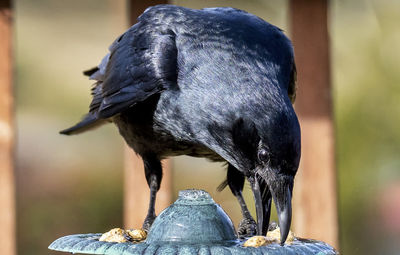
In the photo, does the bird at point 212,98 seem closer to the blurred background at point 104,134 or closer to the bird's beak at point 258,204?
the bird's beak at point 258,204

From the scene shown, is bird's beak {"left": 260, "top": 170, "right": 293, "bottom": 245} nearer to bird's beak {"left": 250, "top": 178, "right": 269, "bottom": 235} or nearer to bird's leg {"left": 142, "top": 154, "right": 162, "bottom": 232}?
bird's beak {"left": 250, "top": 178, "right": 269, "bottom": 235}

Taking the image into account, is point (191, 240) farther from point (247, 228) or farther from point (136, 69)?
point (136, 69)

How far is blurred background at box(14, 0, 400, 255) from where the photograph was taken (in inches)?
255

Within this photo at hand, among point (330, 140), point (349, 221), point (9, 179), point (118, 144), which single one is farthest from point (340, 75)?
point (9, 179)

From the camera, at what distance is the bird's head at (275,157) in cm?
265

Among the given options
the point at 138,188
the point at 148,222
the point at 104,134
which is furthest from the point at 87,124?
the point at 104,134

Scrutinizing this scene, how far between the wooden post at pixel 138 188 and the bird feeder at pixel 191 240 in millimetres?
1359

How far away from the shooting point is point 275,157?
2684mm

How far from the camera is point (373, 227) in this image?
648cm

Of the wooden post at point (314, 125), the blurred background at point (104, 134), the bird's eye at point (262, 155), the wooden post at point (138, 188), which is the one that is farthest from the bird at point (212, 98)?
the blurred background at point (104, 134)

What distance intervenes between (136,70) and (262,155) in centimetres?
98

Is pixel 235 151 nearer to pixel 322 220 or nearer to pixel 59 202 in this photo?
pixel 322 220

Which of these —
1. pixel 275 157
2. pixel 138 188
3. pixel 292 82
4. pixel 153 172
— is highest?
pixel 292 82

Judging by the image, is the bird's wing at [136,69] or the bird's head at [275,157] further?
the bird's wing at [136,69]
